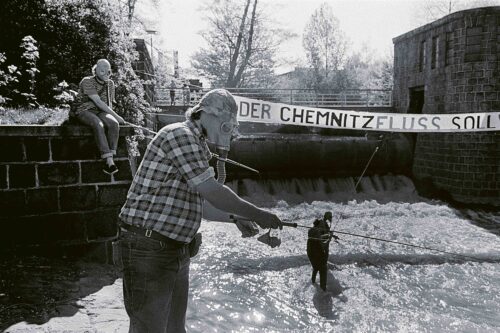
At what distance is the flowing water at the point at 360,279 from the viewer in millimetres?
6559

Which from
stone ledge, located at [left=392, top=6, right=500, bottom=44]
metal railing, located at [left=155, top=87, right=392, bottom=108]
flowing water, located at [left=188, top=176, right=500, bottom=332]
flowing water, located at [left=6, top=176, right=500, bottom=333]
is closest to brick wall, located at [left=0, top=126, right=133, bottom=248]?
flowing water, located at [left=6, top=176, right=500, bottom=333]

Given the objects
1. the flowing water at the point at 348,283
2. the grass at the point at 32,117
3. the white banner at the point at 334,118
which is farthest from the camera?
the white banner at the point at 334,118

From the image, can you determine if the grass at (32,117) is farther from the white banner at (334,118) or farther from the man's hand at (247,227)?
the white banner at (334,118)

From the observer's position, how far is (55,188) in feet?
14.9

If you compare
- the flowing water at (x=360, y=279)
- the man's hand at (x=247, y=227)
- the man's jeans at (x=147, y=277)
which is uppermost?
the man's hand at (x=247, y=227)

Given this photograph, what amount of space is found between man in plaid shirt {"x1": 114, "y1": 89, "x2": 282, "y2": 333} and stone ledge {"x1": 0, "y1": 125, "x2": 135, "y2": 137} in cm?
262

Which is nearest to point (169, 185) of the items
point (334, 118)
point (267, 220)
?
point (267, 220)

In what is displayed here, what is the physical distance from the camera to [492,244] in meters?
10.6

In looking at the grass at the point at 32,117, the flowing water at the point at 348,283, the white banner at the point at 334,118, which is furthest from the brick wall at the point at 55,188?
the white banner at the point at 334,118

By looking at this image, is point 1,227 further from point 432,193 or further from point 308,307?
point 432,193

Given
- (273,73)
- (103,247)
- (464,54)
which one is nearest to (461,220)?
(464,54)

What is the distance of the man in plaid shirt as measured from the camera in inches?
84.4

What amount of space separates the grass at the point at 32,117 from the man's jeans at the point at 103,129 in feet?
2.95

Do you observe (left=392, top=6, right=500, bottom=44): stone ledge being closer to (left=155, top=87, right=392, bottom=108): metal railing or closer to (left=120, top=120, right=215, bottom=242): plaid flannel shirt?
(left=155, top=87, right=392, bottom=108): metal railing
